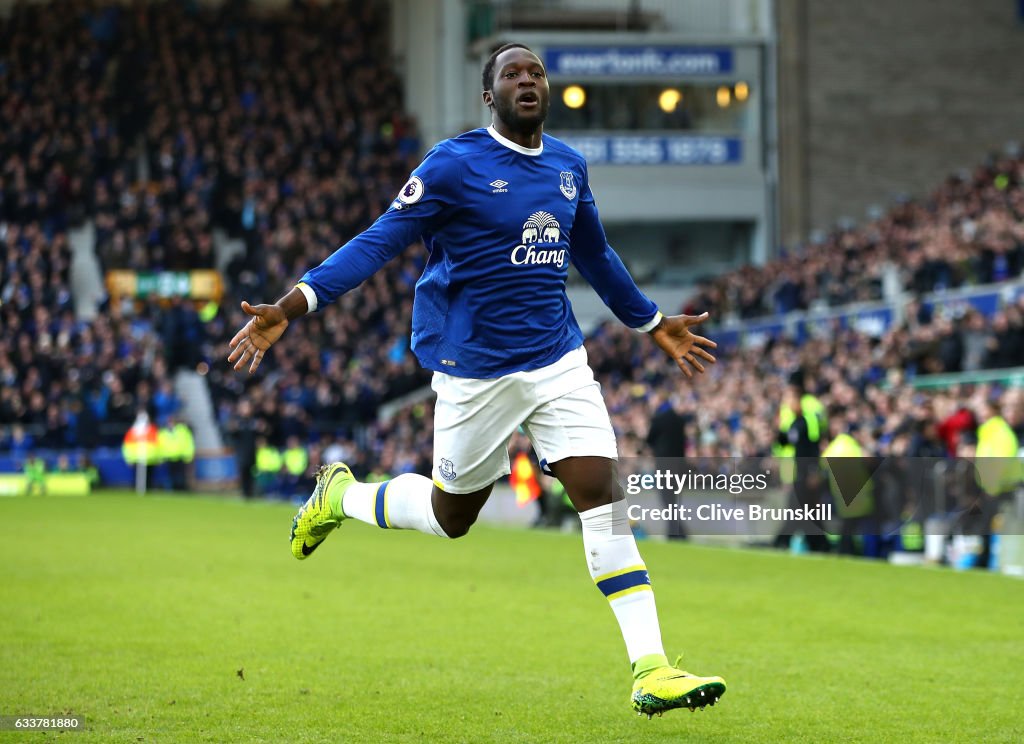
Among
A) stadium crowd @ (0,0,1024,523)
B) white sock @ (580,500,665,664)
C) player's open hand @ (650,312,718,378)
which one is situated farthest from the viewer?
stadium crowd @ (0,0,1024,523)

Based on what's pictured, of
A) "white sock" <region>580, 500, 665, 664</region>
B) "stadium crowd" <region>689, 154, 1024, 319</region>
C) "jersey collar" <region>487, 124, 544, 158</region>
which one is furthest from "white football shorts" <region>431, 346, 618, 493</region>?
"stadium crowd" <region>689, 154, 1024, 319</region>

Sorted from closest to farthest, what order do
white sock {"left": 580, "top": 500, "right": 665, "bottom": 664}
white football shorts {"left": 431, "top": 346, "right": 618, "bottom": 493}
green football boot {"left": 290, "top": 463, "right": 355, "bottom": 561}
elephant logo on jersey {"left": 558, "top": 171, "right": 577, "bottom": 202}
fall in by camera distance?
white sock {"left": 580, "top": 500, "right": 665, "bottom": 664} < white football shorts {"left": 431, "top": 346, "right": 618, "bottom": 493} < elephant logo on jersey {"left": 558, "top": 171, "right": 577, "bottom": 202} < green football boot {"left": 290, "top": 463, "right": 355, "bottom": 561}

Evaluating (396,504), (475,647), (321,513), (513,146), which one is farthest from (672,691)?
(475,647)

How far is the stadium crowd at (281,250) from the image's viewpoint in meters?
25.6

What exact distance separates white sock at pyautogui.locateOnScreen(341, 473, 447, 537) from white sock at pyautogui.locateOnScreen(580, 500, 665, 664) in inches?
34.1

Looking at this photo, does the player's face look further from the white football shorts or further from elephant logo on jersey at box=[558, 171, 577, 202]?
the white football shorts

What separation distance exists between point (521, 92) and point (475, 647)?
3.79m

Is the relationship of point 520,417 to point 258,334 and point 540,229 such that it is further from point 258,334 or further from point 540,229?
point 258,334

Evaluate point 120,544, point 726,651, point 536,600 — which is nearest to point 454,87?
point 120,544

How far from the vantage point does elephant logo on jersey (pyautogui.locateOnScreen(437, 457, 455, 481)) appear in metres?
6.58

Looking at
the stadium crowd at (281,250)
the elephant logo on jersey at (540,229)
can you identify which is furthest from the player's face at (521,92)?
the stadium crowd at (281,250)

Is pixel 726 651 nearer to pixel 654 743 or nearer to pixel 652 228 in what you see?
pixel 654 743

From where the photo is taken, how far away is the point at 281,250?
3866 centimetres

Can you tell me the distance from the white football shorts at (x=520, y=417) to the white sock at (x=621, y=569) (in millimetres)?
264
